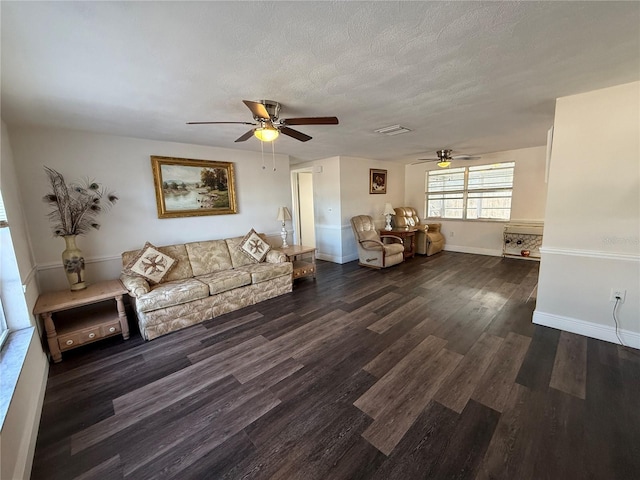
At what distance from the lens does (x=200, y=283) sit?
10.1ft

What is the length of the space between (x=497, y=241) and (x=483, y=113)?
13.1 feet

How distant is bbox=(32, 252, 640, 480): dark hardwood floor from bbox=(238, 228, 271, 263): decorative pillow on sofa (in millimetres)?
1168

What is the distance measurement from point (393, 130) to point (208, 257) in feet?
10.4

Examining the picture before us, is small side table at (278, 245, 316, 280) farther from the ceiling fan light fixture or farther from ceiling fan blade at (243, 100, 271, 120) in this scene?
ceiling fan blade at (243, 100, 271, 120)

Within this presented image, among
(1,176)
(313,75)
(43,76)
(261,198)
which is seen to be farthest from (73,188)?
(313,75)

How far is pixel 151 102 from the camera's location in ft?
7.21

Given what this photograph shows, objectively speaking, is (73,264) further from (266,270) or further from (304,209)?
(304,209)

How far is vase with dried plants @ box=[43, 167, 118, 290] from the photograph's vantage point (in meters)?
2.70

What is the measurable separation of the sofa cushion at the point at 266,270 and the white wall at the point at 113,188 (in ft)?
2.91

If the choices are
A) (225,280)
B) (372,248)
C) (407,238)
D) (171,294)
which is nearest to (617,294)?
(372,248)

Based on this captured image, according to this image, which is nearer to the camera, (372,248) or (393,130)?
(393,130)

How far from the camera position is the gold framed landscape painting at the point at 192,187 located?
11.5ft

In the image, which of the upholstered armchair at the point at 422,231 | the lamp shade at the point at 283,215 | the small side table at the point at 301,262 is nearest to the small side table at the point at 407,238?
the upholstered armchair at the point at 422,231

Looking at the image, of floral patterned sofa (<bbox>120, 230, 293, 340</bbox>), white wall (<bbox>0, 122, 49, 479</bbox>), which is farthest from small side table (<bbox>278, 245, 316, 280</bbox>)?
white wall (<bbox>0, 122, 49, 479</bbox>)
